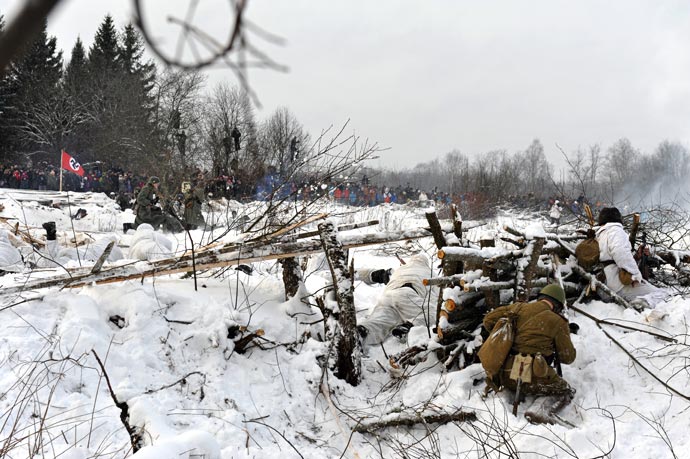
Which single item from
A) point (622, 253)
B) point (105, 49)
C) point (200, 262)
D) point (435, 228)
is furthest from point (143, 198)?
point (105, 49)

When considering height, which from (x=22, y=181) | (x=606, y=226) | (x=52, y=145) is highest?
(x=52, y=145)

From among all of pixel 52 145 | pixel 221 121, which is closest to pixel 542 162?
pixel 221 121

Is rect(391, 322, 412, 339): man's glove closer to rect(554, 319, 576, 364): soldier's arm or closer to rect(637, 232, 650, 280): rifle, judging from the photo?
rect(554, 319, 576, 364): soldier's arm

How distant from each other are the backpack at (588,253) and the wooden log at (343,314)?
3.14 m

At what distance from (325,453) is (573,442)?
74.2 inches

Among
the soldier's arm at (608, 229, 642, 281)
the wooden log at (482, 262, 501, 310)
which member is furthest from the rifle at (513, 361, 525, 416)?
the soldier's arm at (608, 229, 642, 281)

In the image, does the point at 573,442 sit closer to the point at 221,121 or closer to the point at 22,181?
the point at 22,181

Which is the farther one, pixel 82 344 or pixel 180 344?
pixel 180 344

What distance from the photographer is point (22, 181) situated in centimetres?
2147

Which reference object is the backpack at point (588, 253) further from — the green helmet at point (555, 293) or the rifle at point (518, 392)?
the rifle at point (518, 392)

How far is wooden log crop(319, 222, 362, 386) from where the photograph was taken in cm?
488

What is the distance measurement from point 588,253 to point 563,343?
218 centimetres

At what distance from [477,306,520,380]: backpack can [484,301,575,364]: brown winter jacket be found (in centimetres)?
6

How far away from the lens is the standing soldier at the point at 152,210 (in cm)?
1173
